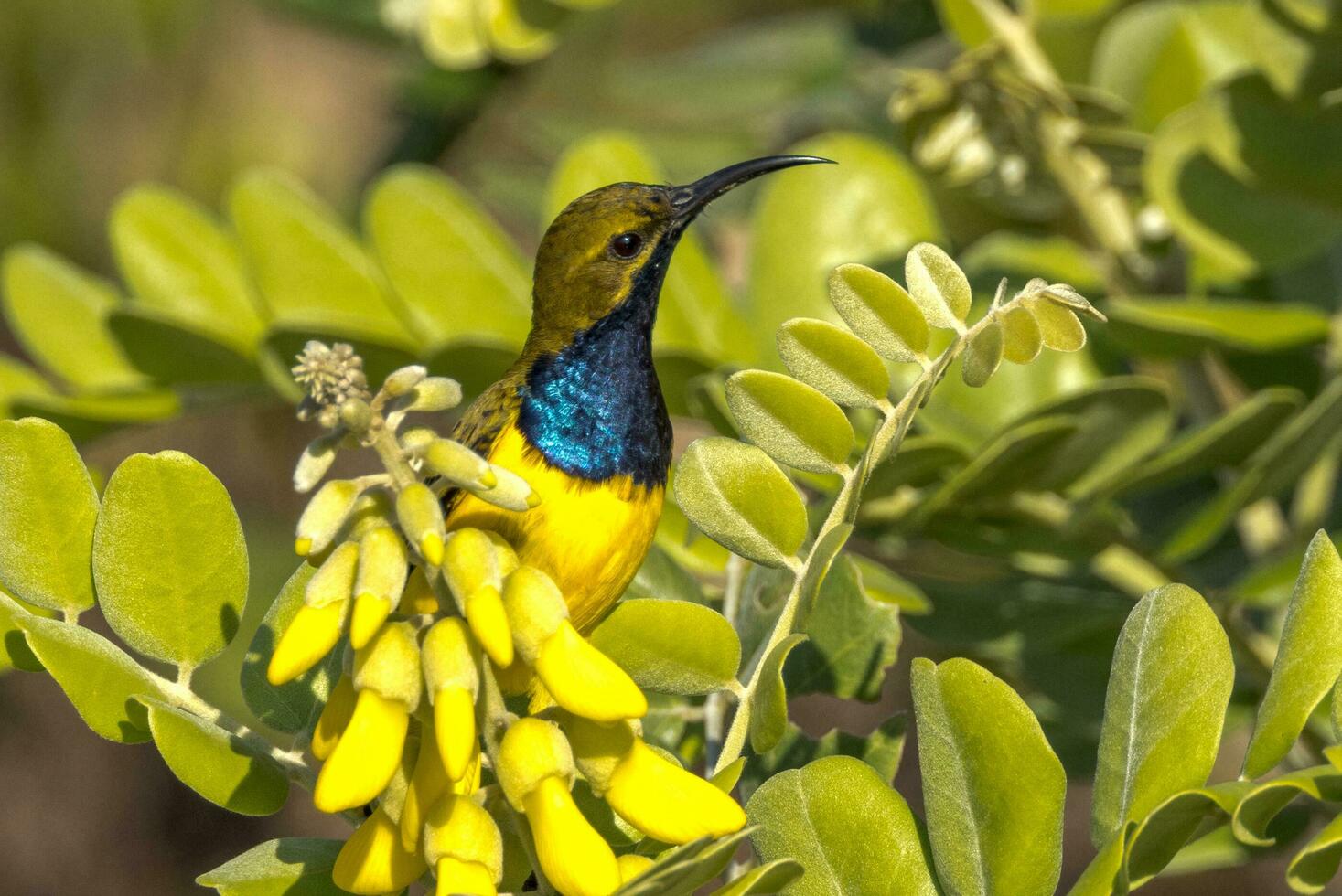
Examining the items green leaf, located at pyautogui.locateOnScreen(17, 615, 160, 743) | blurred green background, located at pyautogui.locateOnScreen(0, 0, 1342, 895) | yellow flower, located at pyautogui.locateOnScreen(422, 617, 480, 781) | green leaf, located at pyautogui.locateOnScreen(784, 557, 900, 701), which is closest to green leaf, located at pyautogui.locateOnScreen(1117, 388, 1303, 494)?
blurred green background, located at pyautogui.locateOnScreen(0, 0, 1342, 895)

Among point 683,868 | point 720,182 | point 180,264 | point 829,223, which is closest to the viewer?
point 683,868

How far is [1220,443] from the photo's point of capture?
143 cm

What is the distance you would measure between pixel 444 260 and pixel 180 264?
38cm

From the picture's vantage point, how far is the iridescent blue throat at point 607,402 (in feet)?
4.69

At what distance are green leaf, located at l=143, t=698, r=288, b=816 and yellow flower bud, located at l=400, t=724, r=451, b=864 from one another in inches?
6.4

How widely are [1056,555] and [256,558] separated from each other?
158 centimetres

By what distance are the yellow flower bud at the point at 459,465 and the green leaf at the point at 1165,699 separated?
15.2 inches

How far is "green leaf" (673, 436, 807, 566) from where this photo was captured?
1022 millimetres

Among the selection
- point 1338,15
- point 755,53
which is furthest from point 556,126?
point 1338,15

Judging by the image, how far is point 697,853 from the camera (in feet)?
2.73

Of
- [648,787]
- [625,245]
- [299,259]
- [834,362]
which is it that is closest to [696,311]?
[625,245]

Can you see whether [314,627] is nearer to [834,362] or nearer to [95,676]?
[95,676]

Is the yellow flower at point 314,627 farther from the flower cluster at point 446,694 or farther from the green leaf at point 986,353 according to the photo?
the green leaf at point 986,353

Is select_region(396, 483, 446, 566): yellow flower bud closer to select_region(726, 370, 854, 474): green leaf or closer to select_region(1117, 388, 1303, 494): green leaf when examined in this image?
select_region(726, 370, 854, 474): green leaf
